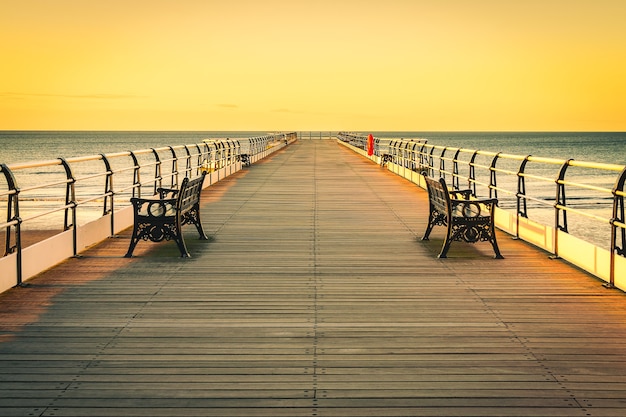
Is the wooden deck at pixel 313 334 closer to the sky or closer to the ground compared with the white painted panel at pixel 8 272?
closer to the ground

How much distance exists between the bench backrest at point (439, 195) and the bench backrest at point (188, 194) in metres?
3.27

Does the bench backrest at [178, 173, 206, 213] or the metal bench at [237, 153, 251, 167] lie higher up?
the metal bench at [237, 153, 251, 167]

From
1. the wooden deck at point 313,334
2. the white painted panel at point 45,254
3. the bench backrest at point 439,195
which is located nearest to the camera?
the wooden deck at point 313,334

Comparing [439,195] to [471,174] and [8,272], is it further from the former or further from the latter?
[8,272]

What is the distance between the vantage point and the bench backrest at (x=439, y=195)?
9.30 metres

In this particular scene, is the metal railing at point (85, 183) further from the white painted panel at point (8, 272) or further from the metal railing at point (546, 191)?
the metal railing at point (546, 191)

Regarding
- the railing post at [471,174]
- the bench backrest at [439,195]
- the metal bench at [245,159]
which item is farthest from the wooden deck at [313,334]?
the metal bench at [245,159]

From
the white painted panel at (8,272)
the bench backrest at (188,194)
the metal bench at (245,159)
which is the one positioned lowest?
the white painted panel at (8,272)

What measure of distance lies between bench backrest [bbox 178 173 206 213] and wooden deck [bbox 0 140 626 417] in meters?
0.65

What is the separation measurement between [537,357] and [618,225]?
284 cm

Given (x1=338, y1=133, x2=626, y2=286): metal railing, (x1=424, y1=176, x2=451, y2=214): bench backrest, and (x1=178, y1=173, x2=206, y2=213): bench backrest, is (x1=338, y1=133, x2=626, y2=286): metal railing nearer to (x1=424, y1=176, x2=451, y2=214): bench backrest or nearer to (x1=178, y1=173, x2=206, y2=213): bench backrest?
(x1=424, y1=176, x2=451, y2=214): bench backrest

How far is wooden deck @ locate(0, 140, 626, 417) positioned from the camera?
14.5 feet

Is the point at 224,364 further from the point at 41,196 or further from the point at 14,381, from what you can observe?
the point at 41,196

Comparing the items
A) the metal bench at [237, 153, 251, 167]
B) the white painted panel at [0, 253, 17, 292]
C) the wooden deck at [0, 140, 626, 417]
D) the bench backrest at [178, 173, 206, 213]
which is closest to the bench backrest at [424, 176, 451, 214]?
the wooden deck at [0, 140, 626, 417]
